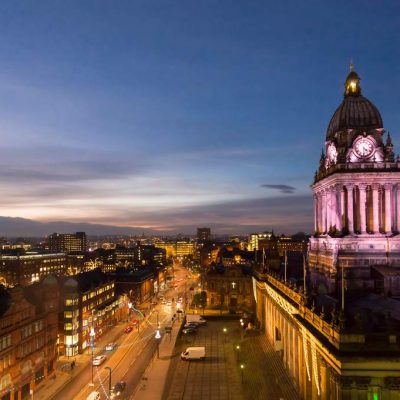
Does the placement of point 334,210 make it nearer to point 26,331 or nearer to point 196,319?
point 26,331

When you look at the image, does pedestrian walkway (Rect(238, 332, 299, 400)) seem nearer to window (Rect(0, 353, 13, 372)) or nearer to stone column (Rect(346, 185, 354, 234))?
stone column (Rect(346, 185, 354, 234))

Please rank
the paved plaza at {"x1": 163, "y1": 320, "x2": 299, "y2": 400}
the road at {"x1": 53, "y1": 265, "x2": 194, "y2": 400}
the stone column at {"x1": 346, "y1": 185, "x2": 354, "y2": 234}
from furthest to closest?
the road at {"x1": 53, "y1": 265, "x2": 194, "y2": 400}
the stone column at {"x1": 346, "y1": 185, "x2": 354, "y2": 234}
the paved plaza at {"x1": 163, "y1": 320, "x2": 299, "y2": 400}

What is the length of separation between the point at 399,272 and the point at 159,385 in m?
38.1

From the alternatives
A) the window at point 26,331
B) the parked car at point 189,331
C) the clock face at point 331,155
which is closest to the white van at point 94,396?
the window at point 26,331

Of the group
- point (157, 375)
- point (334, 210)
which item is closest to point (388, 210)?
point (334, 210)

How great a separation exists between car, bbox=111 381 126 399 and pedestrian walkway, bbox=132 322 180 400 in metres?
2.20

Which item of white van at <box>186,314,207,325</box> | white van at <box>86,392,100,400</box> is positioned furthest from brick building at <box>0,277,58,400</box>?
white van at <box>186,314,207,325</box>

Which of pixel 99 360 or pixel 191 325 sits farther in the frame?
pixel 191 325

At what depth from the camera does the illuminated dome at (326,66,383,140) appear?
69.4 m

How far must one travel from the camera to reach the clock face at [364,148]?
68.4 metres

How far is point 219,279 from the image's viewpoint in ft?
473

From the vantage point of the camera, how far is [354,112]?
231 feet

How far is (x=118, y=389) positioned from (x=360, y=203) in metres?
44.0

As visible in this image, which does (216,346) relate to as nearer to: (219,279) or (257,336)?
(257,336)
